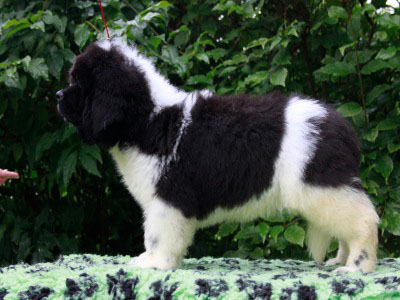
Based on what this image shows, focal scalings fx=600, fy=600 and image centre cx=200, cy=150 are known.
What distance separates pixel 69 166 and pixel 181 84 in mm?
1206

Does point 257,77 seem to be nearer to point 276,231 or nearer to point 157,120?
point 276,231

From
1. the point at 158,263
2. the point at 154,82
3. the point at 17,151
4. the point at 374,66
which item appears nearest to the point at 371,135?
the point at 374,66

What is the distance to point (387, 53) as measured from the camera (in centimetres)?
387

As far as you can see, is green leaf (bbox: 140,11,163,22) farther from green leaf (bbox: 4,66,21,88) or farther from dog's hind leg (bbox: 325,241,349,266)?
dog's hind leg (bbox: 325,241,349,266)

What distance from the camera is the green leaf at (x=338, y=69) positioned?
3.98 metres

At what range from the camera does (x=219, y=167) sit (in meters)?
2.99

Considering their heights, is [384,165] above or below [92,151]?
above

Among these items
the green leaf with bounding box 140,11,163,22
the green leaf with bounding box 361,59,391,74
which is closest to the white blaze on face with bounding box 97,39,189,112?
the green leaf with bounding box 140,11,163,22

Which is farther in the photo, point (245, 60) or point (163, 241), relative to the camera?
point (245, 60)

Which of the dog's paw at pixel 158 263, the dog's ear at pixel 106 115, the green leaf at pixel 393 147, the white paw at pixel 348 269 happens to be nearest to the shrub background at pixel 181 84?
the green leaf at pixel 393 147

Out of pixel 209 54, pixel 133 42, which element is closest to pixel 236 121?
pixel 133 42

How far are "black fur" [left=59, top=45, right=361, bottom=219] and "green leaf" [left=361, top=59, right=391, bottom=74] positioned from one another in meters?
1.05

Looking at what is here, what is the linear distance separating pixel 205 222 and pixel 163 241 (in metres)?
0.28

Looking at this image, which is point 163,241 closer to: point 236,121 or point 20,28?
point 236,121
